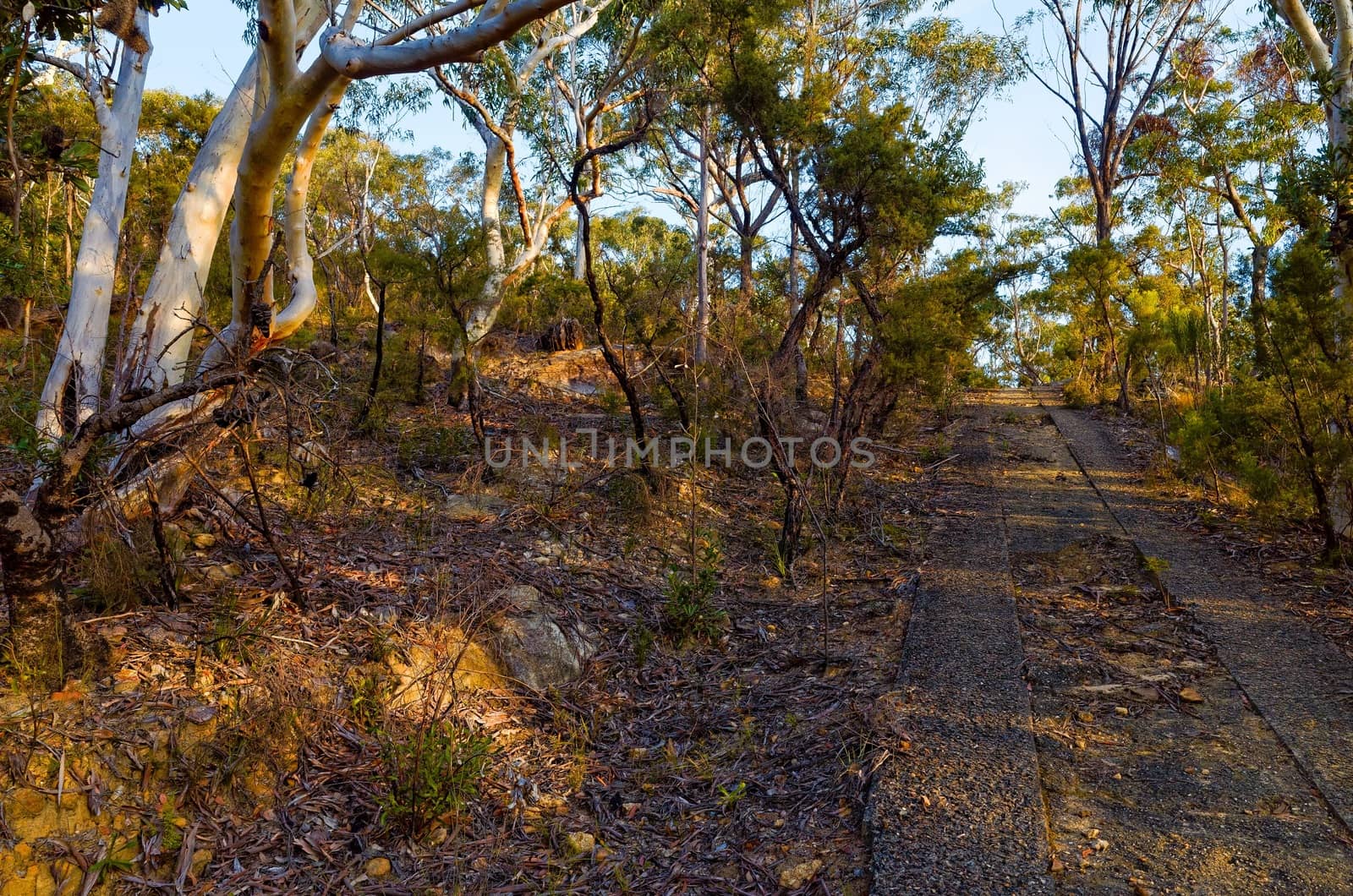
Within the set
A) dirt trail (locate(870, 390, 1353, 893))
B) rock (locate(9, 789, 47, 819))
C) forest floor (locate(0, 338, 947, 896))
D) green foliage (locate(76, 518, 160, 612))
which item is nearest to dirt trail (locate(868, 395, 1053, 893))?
dirt trail (locate(870, 390, 1353, 893))

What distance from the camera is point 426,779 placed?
9.83 feet

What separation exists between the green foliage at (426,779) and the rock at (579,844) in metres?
0.41

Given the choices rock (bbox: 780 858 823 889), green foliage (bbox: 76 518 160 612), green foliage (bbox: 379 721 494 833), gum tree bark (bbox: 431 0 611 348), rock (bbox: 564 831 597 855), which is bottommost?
rock (bbox: 564 831 597 855)

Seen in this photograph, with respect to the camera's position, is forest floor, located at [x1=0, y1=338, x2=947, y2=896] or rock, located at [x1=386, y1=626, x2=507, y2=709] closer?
forest floor, located at [x1=0, y1=338, x2=947, y2=896]

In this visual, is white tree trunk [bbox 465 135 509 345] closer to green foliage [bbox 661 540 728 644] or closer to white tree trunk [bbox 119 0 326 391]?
white tree trunk [bbox 119 0 326 391]

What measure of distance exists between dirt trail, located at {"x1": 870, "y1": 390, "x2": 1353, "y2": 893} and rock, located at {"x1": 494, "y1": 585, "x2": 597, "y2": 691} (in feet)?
5.58

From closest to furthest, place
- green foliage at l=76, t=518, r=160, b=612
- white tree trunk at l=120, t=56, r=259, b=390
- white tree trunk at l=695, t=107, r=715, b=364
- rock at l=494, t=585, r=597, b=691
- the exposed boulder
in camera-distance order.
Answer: green foliage at l=76, t=518, r=160, b=612
rock at l=494, t=585, r=597, b=691
white tree trunk at l=120, t=56, r=259, b=390
white tree trunk at l=695, t=107, r=715, b=364
the exposed boulder

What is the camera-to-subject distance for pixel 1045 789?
303cm

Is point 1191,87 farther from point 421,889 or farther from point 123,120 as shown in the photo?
point 421,889

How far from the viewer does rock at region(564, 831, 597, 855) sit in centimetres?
305

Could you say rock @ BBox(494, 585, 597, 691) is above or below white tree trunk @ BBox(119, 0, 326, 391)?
below

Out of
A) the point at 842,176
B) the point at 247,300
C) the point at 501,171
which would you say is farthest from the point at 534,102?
the point at 247,300

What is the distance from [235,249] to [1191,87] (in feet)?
52.8

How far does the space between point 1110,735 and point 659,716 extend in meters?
2.02
